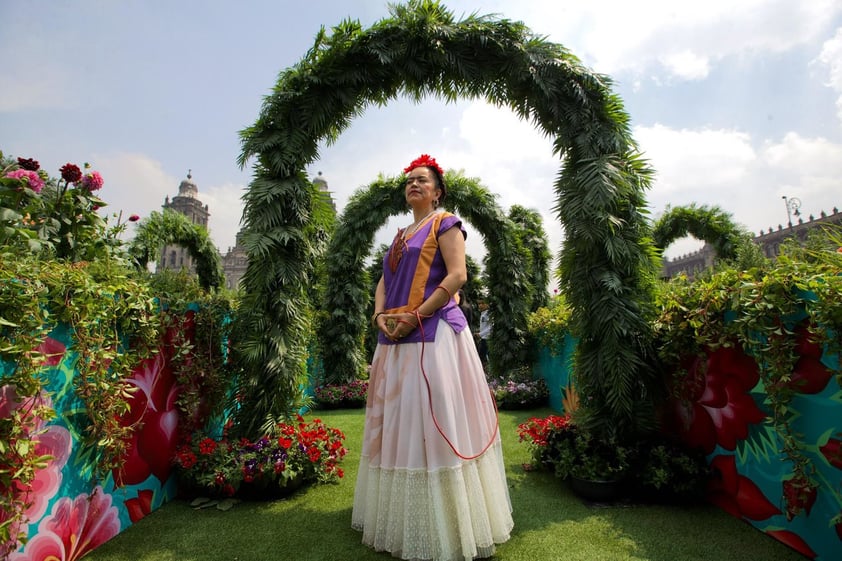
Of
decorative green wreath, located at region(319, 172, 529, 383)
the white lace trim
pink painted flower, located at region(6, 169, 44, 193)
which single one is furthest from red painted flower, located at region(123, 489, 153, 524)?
Answer: decorative green wreath, located at region(319, 172, 529, 383)

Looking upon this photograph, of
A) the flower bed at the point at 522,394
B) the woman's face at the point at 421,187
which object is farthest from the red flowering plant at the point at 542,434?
the flower bed at the point at 522,394

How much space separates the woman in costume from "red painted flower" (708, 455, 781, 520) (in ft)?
5.19

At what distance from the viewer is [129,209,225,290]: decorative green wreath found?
887 centimetres

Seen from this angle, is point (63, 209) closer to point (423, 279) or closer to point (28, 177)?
point (28, 177)

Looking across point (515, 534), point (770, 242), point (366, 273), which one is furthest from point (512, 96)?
point (770, 242)

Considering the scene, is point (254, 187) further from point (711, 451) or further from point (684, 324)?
point (711, 451)

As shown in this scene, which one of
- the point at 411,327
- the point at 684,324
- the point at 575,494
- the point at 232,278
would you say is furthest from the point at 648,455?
the point at 232,278

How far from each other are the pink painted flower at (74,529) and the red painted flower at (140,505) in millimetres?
134

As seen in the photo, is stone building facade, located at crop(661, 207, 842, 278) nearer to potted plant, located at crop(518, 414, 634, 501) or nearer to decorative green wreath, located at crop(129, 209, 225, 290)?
potted plant, located at crop(518, 414, 634, 501)

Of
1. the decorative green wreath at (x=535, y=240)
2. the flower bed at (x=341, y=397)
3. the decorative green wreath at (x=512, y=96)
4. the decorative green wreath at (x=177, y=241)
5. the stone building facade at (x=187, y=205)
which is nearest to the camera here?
the decorative green wreath at (x=512, y=96)

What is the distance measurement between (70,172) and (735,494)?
5.32 m

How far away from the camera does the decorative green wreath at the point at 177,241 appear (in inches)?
349

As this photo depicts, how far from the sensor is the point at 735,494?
9.11 ft

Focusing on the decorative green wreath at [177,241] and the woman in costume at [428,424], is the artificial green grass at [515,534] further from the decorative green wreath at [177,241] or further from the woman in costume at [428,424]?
the decorative green wreath at [177,241]
